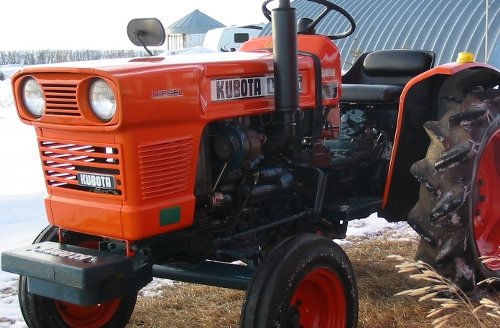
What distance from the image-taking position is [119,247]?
3150 mm

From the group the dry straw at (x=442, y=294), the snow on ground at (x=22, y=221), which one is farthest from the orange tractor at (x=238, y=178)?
the snow on ground at (x=22, y=221)

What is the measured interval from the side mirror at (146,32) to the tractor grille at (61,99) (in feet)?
2.74

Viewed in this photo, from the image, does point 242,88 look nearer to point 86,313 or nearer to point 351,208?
point 351,208

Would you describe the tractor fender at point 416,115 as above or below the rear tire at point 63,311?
above

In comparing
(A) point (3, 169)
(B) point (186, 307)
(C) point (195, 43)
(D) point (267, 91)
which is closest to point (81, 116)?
(D) point (267, 91)

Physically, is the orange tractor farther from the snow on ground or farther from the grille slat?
the snow on ground

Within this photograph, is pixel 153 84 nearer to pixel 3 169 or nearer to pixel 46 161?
pixel 46 161

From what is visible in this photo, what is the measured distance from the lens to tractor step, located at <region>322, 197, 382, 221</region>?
3.89 m

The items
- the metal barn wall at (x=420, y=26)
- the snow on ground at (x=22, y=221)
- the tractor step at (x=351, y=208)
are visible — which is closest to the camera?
the tractor step at (x=351, y=208)

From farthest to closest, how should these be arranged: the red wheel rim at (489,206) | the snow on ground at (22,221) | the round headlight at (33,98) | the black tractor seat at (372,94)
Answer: the black tractor seat at (372,94)
the snow on ground at (22,221)
the red wheel rim at (489,206)
the round headlight at (33,98)

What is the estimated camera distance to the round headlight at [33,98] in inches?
121

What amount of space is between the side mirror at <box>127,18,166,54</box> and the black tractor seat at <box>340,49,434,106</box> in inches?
59.6

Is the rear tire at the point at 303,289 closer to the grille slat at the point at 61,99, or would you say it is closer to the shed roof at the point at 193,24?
the grille slat at the point at 61,99

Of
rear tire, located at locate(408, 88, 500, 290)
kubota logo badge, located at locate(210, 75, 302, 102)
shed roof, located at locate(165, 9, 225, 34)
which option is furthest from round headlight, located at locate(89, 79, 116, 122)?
shed roof, located at locate(165, 9, 225, 34)
